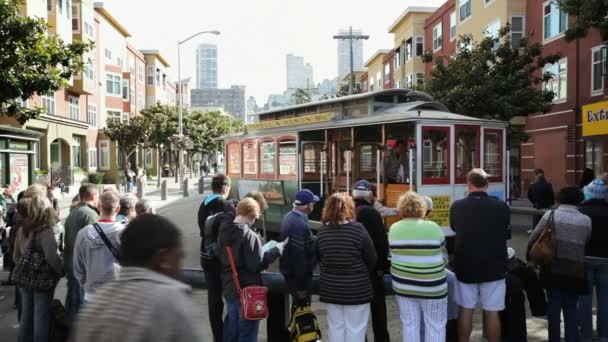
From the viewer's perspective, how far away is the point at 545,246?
5809 millimetres

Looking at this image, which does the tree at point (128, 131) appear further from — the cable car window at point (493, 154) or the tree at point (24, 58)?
the cable car window at point (493, 154)

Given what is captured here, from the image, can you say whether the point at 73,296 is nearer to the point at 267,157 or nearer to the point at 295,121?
the point at 295,121

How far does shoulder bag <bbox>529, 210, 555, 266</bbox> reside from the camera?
19.0 ft

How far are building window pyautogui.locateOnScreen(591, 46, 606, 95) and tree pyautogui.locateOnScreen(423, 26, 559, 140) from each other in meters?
1.84

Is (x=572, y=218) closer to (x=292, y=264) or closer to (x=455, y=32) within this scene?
(x=292, y=264)

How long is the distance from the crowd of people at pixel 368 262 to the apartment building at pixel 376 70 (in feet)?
167

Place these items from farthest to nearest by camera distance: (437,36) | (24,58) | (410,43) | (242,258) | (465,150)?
1. (410,43)
2. (437,36)
3. (24,58)
4. (465,150)
5. (242,258)

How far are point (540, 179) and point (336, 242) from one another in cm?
1180

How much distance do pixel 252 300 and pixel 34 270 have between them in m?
2.21

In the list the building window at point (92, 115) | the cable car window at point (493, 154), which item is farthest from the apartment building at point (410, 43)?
the cable car window at point (493, 154)

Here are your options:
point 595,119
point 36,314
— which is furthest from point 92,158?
point 36,314

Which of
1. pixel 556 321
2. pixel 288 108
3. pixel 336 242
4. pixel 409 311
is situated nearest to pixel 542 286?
pixel 556 321

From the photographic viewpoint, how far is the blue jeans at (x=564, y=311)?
5.80m

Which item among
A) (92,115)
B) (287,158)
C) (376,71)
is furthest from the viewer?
→ (376,71)
